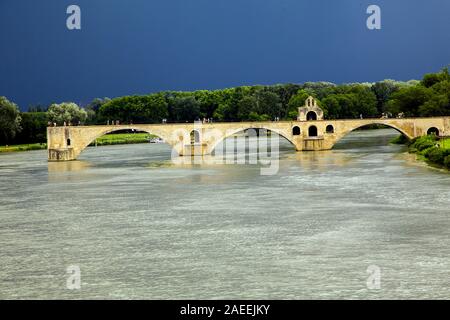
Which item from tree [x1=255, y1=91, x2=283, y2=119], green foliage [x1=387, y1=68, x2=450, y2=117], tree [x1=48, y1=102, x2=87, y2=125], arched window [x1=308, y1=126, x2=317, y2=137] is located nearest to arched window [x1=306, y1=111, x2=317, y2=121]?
green foliage [x1=387, y1=68, x2=450, y2=117]

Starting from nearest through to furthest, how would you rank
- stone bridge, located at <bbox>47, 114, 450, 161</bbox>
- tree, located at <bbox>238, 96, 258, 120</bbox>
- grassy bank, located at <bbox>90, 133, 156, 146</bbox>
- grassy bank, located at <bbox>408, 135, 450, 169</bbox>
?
grassy bank, located at <bbox>408, 135, 450, 169</bbox>
stone bridge, located at <bbox>47, 114, 450, 161</bbox>
grassy bank, located at <bbox>90, 133, 156, 146</bbox>
tree, located at <bbox>238, 96, 258, 120</bbox>

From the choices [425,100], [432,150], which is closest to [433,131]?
[425,100]

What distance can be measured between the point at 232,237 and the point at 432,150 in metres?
27.5

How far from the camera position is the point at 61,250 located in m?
20.1

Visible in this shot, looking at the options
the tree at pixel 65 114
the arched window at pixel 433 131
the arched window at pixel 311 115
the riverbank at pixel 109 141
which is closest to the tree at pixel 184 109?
the riverbank at pixel 109 141

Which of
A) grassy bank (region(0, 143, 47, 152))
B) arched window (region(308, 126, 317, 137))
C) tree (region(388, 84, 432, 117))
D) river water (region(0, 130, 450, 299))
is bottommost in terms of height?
river water (region(0, 130, 450, 299))

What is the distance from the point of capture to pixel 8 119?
74.9 metres

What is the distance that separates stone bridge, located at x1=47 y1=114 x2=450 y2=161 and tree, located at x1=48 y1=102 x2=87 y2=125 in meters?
30.2

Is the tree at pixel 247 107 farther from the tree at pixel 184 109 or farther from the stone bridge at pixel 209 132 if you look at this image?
the stone bridge at pixel 209 132

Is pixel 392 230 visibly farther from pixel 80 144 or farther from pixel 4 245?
pixel 80 144

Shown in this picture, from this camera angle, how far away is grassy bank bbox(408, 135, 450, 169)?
136 feet

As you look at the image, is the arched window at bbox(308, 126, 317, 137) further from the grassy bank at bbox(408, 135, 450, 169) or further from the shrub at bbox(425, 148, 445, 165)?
the shrub at bbox(425, 148, 445, 165)

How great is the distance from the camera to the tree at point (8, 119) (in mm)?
74250

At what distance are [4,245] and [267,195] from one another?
13.1m
